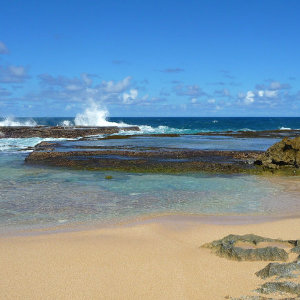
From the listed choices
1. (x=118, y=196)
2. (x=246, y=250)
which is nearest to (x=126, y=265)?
(x=246, y=250)

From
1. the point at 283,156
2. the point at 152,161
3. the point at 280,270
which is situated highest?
the point at 283,156

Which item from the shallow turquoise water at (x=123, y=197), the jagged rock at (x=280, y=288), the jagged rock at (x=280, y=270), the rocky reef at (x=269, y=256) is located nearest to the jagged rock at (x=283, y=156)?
the shallow turquoise water at (x=123, y=197)

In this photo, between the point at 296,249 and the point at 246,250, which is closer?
the point at 246,250

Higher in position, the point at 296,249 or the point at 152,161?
the point at 152,161

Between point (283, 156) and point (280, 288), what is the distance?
1603 cm

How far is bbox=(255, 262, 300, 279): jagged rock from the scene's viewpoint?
567 centimetres

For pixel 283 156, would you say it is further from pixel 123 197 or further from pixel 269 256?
pixel 269 256

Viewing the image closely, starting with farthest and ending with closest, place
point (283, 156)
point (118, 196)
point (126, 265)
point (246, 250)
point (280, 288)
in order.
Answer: point (283, 156)
point (118, 196)
point (246, 250)
point (126, 265)
point (280, 288)

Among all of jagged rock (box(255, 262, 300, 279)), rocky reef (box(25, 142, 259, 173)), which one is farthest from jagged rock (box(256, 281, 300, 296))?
rocky reef (box(25, 142, 259, 173))

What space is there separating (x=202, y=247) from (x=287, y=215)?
3993 millimetres

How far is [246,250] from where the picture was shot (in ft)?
21.7

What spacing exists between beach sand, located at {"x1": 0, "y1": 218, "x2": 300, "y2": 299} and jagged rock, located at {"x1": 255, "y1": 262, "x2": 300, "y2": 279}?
170 mm

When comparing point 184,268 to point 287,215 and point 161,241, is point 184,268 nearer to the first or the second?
point 161,241

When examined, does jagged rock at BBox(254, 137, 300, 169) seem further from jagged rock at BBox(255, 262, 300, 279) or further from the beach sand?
jagged rock at BBox(255, 262, 300, 279)
